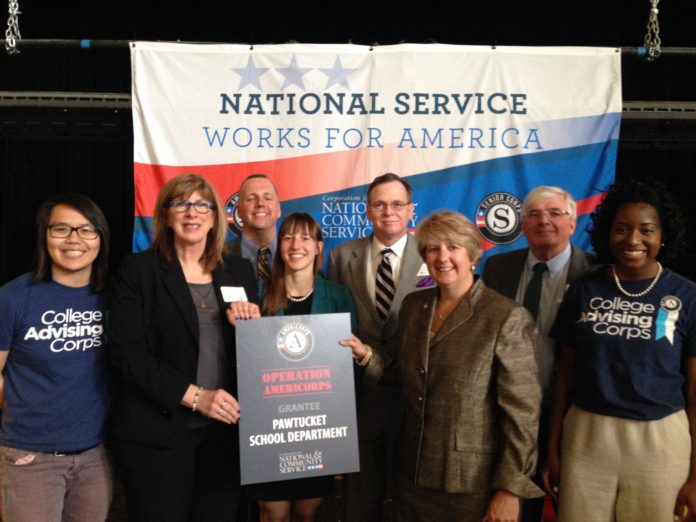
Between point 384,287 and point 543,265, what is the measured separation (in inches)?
27.8

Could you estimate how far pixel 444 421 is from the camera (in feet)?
5.51

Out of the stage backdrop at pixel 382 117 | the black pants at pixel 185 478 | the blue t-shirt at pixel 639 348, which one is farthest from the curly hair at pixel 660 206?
the black pants at pixel 185 478

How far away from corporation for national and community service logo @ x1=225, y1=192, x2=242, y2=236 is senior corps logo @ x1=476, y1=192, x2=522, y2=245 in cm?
143

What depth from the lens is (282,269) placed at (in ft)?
6.98

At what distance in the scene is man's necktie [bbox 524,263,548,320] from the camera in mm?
2243

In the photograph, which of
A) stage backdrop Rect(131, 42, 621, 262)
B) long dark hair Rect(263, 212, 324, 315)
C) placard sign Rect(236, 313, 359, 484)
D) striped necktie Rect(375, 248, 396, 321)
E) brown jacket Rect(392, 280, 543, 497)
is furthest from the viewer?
stage backdrop Rect(131, 42, 621, 262)

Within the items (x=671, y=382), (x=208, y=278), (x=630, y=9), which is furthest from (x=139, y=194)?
(x=630, y=9)

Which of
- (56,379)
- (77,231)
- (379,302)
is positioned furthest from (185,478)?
(379,302)

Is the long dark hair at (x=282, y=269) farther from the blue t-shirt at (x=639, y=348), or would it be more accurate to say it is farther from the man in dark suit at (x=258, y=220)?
the blue t-shirt at (x=639, y=348)

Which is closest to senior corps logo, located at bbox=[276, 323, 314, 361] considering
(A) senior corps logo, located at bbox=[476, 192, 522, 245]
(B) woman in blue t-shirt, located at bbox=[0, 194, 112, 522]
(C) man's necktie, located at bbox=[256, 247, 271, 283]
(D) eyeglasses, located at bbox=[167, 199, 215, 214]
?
(D) eyeglasses, located at bbox=[167, 199, 215, 214]

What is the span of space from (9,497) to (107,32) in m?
3.24

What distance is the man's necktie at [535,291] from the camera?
7.36 feet

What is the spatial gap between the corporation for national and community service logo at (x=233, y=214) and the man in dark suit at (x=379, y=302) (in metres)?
0.92

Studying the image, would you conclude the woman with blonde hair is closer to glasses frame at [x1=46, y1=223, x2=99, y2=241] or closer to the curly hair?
the curly hair
